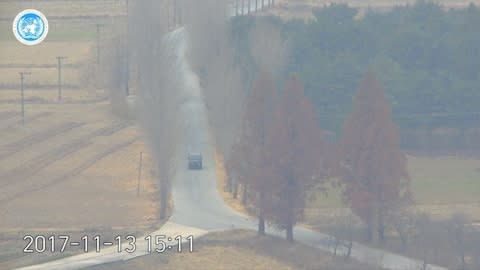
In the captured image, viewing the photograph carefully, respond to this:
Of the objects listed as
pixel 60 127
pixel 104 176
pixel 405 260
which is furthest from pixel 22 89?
pixel 405 260

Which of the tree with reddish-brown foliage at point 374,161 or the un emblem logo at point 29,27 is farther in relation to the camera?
the un emblem logo at point 29,27

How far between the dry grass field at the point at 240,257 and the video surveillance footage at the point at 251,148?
0.05 metres

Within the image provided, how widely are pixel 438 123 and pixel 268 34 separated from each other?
501 centimetres

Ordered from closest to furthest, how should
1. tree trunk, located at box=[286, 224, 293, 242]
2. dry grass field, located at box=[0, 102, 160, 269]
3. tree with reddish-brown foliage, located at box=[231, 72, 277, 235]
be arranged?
tree trunk, located at box=[286, 224, 293, 242] → tree with reddish-brown foliage, located at box=[231, 72, 277, 235] → dry grass field, located at box=[0, 102, 160, 269]

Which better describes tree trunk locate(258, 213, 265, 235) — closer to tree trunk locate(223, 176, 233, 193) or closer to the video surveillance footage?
the video surveillance footage

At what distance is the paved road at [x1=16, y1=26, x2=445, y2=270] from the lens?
20.8 m

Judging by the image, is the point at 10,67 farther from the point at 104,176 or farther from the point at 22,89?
the point at 104,176

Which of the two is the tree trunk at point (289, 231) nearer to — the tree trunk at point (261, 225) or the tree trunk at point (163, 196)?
Answer: the tree trunk at point (261, 225)

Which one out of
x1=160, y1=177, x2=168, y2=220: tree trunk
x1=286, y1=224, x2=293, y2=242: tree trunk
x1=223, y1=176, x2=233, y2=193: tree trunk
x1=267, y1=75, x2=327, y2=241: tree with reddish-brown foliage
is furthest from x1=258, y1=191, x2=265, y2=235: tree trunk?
x1=223, y1=176, x2=233, y2=193: tree trunk

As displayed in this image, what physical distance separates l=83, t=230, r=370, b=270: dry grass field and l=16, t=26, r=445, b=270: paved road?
0.34 m

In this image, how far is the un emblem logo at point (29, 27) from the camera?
24281 millimetres

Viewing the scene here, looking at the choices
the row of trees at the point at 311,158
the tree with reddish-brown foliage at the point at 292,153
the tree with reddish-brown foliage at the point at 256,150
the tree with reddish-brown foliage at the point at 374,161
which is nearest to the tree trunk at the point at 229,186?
the tree with reddish-brown foliage at the point at 256,150

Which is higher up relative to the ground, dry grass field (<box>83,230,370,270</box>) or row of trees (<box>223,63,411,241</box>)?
row of trees (<box>223,63,411,241</box>)

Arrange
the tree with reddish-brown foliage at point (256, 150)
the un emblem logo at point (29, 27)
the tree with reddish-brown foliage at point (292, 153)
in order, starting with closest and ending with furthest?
the tree with reddish-brown foliage at point (292, 153)
the tree with reddish-brown foliage at point (256, 150)
the un emblem logo at point (29, 27)
